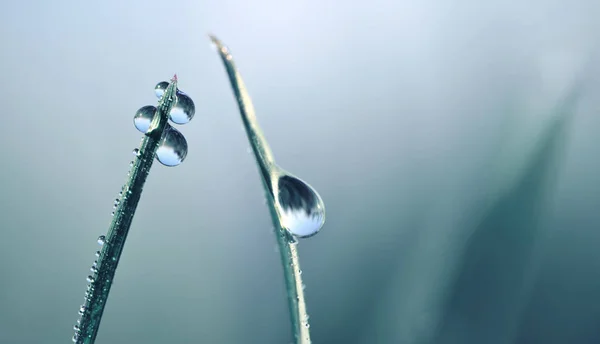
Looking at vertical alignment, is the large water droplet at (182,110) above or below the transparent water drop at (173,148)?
above

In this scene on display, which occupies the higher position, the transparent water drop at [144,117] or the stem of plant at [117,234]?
the transparent water drop at [144,117]

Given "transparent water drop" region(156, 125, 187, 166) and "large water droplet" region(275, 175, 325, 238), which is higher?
"transparent water drop" region(156, 125, 187, 166)

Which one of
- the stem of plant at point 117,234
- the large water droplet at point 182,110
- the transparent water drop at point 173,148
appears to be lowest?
the stem of plant at point 117,234

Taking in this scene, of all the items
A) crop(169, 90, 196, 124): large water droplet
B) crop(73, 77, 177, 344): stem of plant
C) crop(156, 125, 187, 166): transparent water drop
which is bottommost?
crop(73, 77, 177, 344): stem of plant
